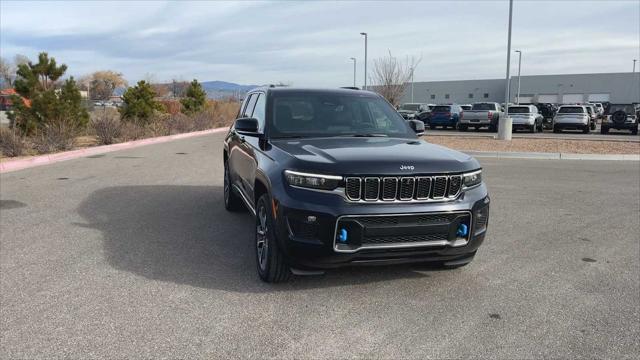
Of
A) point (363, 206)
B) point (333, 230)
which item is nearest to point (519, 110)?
point (363, 206)

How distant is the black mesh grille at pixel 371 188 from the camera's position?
153 inches

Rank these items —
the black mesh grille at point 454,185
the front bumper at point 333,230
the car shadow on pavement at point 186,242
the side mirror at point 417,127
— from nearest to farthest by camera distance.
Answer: the front bumper at point 333,230 < the black mesh grille at point 454,185 < the car shadow on pavement at point 186,242 < the side mirror at point 417,127

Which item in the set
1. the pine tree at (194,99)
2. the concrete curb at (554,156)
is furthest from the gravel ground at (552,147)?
the pine tree at (194,99)

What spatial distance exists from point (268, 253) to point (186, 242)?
1831 mm

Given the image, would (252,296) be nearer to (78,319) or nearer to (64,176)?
(78,319)

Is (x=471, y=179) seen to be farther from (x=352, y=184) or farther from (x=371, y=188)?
(x=352, y=184)

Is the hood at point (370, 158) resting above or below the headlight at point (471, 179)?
above

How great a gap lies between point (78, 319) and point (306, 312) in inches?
65.6

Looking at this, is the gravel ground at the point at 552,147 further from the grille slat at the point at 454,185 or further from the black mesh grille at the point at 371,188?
the black mesh grille at the point at 371,188

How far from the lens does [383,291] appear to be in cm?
437

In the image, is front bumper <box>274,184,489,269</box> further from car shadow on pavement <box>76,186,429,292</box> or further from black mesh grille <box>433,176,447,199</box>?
car shadow on pavement <box>76,186,429,292</box>

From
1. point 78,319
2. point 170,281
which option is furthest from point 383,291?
point 78,319

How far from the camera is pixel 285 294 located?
4.27 meters

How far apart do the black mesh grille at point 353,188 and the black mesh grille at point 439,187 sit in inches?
24.6
